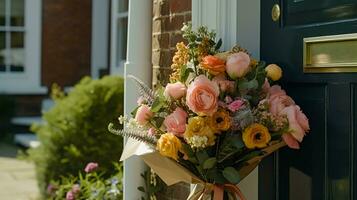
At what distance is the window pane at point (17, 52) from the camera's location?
11.8 meters

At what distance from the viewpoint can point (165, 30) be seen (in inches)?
133

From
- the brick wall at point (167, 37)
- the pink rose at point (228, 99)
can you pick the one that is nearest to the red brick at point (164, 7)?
the brick wall at point (167, 37)

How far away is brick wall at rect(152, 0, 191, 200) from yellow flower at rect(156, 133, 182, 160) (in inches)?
32.6

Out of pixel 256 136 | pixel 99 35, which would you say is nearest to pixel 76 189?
pixel 256 136

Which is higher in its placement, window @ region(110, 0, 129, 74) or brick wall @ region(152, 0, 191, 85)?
window @ region(110, 0, 129, 74)

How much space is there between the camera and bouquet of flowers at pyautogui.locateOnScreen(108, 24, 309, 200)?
7.45ft

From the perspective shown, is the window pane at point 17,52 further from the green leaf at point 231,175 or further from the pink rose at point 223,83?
the green leaf at point 231,175


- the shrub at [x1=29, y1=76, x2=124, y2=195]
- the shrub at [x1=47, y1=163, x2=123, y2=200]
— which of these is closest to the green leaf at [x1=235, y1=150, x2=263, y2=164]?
the shrub at [x1=47, y1=163, x2=123, y2=200]

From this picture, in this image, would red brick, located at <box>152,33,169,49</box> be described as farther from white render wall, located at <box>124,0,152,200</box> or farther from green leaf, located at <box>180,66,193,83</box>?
green leaf, located at <box>180,66,193,83</box>

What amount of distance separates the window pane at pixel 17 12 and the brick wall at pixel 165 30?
8880mm

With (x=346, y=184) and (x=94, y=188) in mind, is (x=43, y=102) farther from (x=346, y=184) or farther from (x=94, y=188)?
(x=346, y=184)

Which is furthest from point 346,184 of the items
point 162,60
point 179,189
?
point 162,60

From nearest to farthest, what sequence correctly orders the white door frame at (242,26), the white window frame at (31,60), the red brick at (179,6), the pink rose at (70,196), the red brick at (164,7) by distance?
the white door frame at (242,26)
the red brick at (179,6)
the red brick at (164,7)
the pink rose at (70,196)
the white window frame at (31,60)

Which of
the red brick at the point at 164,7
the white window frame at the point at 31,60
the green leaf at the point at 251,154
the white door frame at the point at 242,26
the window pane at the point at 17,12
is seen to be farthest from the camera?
the window pane at the point at 17,12
